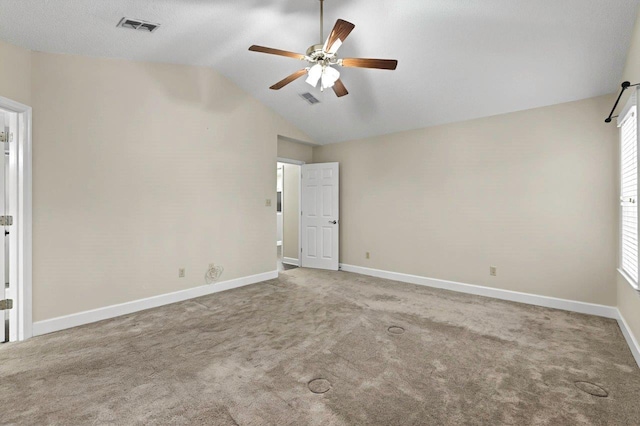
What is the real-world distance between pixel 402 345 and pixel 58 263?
3590 mm

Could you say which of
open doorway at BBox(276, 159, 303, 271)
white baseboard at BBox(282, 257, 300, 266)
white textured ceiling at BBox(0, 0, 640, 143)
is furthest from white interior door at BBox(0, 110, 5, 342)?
white baseboard at BBox(282, 257, 300, 266)

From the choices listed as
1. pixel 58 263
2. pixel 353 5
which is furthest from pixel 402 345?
pixel 58 263

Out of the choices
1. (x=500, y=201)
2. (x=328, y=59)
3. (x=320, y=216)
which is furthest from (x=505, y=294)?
(x=328, y=59)

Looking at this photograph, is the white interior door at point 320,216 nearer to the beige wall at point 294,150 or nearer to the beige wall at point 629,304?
the beige wall at point 294,150

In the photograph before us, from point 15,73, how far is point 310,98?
11.0ft

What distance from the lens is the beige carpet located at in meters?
1.90

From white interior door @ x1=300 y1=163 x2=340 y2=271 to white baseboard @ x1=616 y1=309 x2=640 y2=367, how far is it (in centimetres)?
403

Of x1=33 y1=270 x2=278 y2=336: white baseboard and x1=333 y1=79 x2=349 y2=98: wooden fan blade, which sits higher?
x1=333 y1=79 x2=349 y2=98: wooden fan blade

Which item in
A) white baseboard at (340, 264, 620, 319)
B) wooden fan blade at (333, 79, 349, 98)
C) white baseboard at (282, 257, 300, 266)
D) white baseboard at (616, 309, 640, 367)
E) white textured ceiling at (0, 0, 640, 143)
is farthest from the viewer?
white baseboard at (282, 257, 300, 266)

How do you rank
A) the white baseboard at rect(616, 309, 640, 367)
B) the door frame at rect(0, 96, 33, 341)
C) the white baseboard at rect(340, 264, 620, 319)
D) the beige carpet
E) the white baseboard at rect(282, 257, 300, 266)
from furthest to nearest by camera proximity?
the white baseboard at rect(282, 257, 300, 266) < the white baseboard at rect(340, 264, 620, 319) < the door frame at rect(0, 96, 33, 341) < the white baseboard at rect(616, 309, 640, 367) < the beige carpet

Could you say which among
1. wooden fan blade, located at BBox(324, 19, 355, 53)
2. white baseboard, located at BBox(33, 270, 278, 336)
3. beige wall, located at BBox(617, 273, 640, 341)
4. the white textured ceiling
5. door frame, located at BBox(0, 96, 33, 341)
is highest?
the white textured ceiling

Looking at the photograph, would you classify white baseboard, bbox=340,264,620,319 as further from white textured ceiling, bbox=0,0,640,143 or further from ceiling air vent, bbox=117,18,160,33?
ceiling air vent, bbox=117,18,160,33

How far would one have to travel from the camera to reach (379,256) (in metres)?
5.59

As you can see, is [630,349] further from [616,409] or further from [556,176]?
[556,176]
